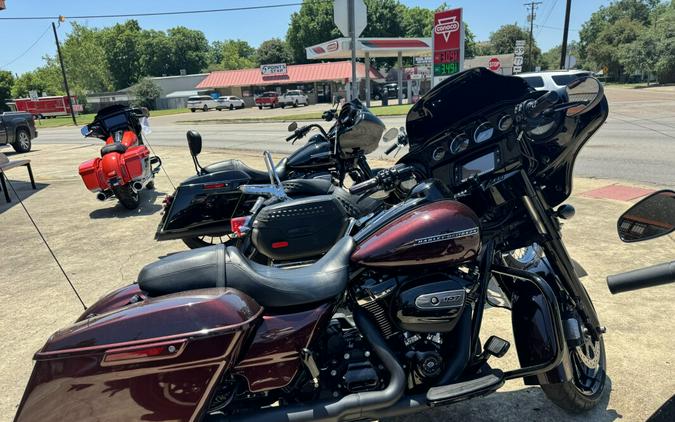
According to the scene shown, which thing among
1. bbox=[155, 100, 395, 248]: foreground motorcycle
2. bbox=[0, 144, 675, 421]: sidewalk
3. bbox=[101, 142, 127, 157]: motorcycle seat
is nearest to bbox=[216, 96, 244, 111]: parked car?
bbox=[0, 144, 675, 421]: sidewalk

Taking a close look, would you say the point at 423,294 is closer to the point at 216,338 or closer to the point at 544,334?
the point at 544,334

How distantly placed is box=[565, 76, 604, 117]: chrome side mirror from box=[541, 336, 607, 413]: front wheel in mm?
1246

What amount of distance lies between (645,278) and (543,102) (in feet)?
3.04

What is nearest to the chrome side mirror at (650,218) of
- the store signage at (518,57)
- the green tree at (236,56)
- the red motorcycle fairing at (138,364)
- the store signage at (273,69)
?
the red motorcycle fairing at (138,364)

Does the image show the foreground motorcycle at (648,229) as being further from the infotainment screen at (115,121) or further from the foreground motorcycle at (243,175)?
the infotainment screen at (115,121)

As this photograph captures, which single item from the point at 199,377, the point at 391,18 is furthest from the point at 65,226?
the point at 391,18

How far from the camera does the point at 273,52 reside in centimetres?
7262

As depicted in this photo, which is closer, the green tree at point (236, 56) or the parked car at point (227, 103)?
the parked car at point (227, 103)

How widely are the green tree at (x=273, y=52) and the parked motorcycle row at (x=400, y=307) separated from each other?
242 ft

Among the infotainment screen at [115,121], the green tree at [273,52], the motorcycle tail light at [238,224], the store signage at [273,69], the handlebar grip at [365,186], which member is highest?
the green tree at [273,52]

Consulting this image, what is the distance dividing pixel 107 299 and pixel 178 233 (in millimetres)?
2720

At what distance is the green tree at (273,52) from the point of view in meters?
72.5

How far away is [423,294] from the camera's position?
1.96 m

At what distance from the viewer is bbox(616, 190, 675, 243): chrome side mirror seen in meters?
1.53
